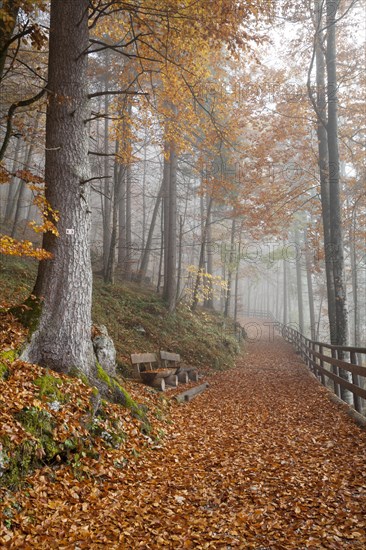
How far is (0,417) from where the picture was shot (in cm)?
393

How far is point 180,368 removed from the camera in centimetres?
1086

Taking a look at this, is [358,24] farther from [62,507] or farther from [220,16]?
[62,507]

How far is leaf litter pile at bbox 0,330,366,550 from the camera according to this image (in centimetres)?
337

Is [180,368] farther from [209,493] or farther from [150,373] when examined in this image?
[209,493]

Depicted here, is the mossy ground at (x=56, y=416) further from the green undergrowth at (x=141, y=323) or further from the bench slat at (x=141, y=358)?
the green undergrowth at (x=141, y=323)

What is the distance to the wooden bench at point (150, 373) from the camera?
9117 millimetres

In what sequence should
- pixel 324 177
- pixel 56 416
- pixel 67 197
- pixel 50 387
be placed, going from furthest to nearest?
1. pixel 324 177
2. pixel 67 197
3. pixel 50 387
4. pixel 56 416

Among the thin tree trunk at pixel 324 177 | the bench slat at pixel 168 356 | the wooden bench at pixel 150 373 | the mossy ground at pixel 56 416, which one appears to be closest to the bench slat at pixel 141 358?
the wooden bench at pixel 150 373

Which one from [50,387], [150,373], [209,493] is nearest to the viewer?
[209,493]

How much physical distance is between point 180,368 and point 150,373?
191cm

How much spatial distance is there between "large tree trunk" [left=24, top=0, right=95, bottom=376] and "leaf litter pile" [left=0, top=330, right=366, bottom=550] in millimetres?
1772

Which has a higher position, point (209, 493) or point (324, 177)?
point (324, 177)

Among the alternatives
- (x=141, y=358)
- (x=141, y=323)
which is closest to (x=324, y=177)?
(x=141, y=323)

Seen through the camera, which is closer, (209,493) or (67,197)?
(209,493)
